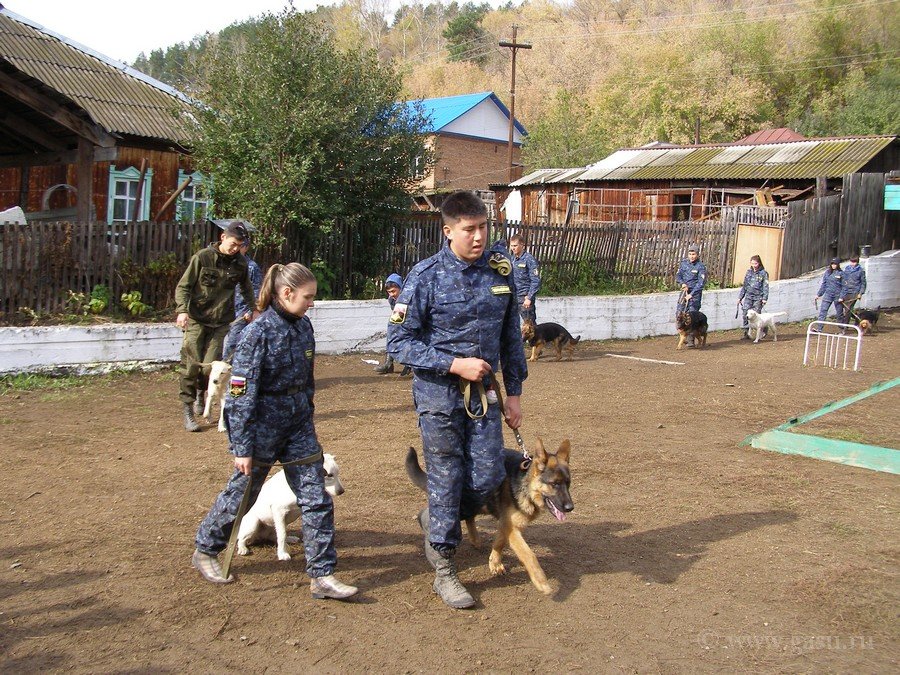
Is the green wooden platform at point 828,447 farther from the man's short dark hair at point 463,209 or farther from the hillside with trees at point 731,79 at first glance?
the hillside with trees at point 731,79

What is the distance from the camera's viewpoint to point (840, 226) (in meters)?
22.6

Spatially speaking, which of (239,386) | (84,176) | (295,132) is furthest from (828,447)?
(84,176)

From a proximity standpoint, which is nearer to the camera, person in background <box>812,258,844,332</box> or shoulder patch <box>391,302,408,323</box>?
shoulder patch <box>391,302,408,323</box>

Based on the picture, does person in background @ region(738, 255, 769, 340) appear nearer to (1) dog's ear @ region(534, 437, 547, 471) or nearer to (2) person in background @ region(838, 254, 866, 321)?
(2) person in background @ region(838, 254, 866, 321)

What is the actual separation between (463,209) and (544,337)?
9325 millimetres

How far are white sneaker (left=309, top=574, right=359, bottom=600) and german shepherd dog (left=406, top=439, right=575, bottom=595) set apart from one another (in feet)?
2.85

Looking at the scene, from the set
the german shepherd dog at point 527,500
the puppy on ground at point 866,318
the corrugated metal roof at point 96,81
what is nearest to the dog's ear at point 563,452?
the german shepherd dog at point 527,500

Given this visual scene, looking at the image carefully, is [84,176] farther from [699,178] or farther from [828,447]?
[699,178]

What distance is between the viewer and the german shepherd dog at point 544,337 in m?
13.2

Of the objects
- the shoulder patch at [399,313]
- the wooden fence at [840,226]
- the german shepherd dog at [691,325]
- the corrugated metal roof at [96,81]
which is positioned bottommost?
the german shepherd dog at [691,325]

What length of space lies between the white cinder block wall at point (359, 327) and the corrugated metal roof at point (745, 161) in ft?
20.4

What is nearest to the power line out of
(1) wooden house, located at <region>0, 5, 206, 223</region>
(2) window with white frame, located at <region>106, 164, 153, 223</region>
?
(1) wooden house, located at <region>0, 5, 206, 223</region>

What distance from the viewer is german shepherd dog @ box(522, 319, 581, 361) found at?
1320cm

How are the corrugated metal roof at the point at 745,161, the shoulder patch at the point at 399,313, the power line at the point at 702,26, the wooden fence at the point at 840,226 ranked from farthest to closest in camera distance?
the power line at the point at 702,26 → the corrugated metal roof at the point at 745,161 → the wooden fence at the point at 840,226 → the shoulder patch at the point at 399,313
